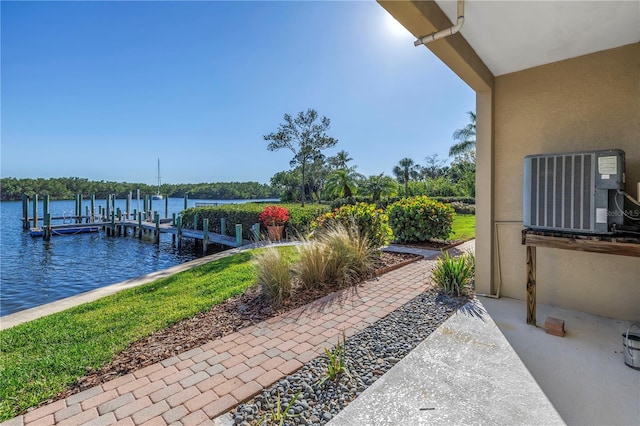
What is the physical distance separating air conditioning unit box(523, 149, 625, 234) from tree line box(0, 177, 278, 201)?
2702cm

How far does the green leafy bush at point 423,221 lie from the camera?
749 centimetres

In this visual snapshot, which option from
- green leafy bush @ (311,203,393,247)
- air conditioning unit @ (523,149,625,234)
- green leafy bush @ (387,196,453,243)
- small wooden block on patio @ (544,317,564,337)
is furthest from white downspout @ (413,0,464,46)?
green leafy bush @ (387,196,453,243)

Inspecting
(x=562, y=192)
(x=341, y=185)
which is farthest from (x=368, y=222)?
(x=341, y=185)

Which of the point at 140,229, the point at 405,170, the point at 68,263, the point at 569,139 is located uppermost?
the point at 405,170

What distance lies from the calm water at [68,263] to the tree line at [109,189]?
34.4 ft

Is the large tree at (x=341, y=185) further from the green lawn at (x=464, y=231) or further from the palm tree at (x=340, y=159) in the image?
the green lawn at (x=464, y=231)

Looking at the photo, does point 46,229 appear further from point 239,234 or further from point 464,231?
point 464,231

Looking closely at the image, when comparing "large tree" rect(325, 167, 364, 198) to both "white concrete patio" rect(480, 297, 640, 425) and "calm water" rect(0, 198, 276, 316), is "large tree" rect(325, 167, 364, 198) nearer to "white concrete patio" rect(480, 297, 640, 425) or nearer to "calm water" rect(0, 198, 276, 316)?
"calm water" rect(0, 198, 276, 316)

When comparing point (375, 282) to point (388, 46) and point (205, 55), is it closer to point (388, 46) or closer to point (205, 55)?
point (388, 46)

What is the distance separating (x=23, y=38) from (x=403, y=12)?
31.8 ft

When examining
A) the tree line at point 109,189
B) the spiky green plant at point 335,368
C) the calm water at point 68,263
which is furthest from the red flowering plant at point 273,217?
the tree line at point 109,189

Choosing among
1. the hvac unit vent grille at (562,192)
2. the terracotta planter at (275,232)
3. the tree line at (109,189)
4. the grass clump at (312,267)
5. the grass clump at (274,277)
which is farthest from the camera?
the tree line at (109,189)

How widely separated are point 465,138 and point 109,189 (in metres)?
37.6

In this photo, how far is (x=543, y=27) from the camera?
261 cm
